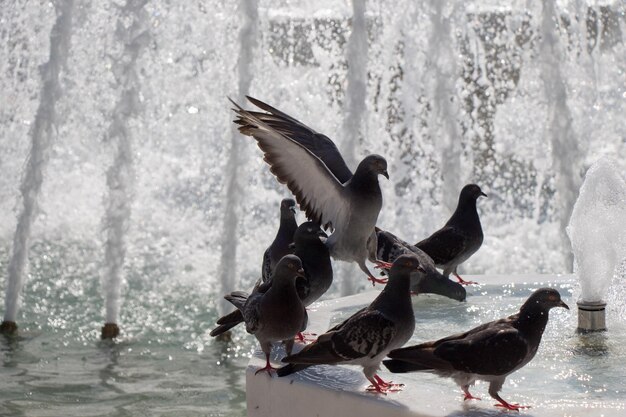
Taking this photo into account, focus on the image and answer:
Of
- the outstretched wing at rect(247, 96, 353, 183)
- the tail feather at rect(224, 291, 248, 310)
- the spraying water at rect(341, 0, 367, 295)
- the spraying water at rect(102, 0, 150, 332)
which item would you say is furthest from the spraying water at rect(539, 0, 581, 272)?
the tail feather at rect(224, 291, 248, 310)

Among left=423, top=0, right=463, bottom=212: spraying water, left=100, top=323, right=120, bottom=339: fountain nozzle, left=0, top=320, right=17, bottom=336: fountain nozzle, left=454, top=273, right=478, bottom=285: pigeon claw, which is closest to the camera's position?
left=454, top=273, right=478, bottom=285: pigeon claw

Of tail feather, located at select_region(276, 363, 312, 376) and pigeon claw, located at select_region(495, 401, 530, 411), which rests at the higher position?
tail feather, located at select_region(276, 363, 312, 376)

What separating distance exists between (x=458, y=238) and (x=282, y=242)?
44.1 inches

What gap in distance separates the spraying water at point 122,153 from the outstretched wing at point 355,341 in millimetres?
5194

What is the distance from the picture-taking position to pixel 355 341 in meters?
4.23

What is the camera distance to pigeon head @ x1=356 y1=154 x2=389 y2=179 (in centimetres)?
534

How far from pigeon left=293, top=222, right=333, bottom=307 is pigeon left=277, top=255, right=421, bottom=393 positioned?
34.8 inches

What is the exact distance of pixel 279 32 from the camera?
677 inches

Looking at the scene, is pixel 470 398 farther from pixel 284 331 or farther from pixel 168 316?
pixel 168 316

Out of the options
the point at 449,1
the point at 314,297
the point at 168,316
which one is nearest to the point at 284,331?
the point at 314,297

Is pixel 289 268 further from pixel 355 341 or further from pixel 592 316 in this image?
pixel 592 316

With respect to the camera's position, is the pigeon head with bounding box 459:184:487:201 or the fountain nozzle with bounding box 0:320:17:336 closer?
the pigeon head with bounding box 459:184:487:201

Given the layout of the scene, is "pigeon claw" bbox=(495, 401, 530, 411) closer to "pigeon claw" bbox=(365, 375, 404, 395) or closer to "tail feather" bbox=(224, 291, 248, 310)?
"pigeon claw" bbox=(365, 375, 404, 395)

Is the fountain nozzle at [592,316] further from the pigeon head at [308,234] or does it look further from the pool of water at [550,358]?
the pigeon head at [308,234]
